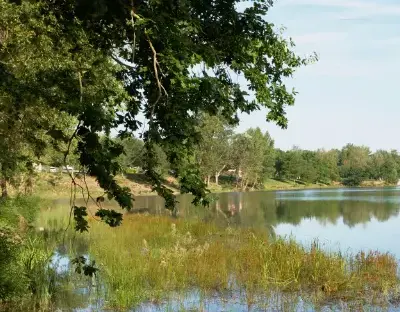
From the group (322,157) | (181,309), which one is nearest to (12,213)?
(181,309)

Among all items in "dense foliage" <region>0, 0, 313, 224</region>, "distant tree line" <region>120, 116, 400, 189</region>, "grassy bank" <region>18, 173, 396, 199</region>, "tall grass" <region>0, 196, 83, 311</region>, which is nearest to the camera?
"dense foliage" <region>0, 0, 313, 224</region>

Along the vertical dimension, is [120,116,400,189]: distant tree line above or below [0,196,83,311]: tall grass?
above

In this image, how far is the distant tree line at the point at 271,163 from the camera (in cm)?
8556

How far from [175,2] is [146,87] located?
892 millimetres

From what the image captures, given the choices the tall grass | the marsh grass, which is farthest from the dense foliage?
the marsh grass

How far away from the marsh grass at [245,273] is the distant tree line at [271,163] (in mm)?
46312

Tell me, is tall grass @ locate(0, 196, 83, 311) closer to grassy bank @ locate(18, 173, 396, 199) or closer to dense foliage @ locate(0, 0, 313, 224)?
dense foliage @ locate(0, 0, 313, 224)

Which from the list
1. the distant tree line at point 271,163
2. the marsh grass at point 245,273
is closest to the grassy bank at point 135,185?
the distant tree line at point 271,163

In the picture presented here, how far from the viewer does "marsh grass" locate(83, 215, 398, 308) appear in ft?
36.8

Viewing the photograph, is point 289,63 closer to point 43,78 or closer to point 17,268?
point 43,78

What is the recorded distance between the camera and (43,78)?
20.9 feet

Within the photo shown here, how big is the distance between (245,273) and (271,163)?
291 ft

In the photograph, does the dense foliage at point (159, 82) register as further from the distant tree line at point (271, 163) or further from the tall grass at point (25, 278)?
the distant tree line at point (271, 163)

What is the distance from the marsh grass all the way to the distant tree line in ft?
152
